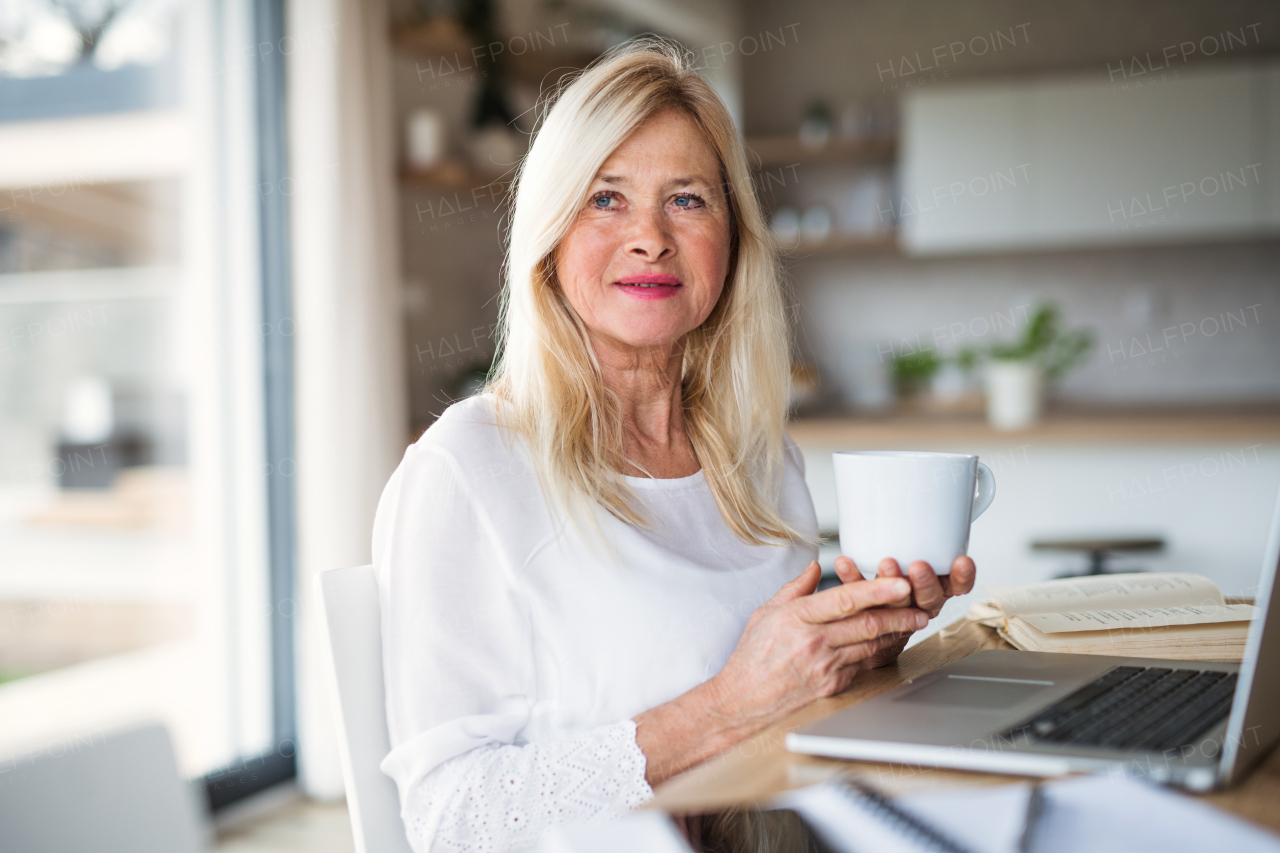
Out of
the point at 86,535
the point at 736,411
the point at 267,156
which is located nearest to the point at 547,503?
the point at 736,411

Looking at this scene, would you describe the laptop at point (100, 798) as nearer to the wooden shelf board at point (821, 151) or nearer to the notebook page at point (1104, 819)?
the notebook page at point (1104, 819)

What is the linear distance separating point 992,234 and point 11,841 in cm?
408

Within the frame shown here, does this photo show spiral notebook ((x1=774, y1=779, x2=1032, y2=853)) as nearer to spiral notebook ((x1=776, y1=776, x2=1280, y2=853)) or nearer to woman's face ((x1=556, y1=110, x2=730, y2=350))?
spiral notebook ((x1=776, y1=776, x2=1280, y2=853))

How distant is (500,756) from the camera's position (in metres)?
0.91

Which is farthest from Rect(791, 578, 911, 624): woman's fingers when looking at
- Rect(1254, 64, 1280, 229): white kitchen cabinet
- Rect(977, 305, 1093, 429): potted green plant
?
Rect(1254, 64, 1280, 229): white kitchen cabinet

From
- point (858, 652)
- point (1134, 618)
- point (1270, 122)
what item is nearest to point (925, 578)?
point (858, 652)

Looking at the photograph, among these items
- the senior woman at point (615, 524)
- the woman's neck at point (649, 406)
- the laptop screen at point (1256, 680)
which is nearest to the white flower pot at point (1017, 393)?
the senior woman at point (615, 524)

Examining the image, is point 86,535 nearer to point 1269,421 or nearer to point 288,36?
point 288,36

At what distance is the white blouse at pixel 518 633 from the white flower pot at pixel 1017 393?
2338mm

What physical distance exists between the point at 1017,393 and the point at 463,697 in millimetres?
2681

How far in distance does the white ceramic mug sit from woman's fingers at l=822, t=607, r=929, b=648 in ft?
0.16

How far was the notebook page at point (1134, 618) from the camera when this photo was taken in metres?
1.05

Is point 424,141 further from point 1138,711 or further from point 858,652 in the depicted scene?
point 1138,711

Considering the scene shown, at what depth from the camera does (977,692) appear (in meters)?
0.81
